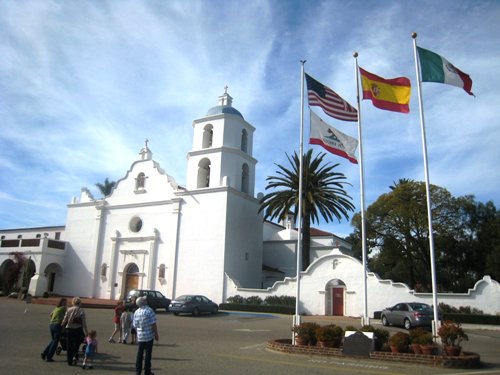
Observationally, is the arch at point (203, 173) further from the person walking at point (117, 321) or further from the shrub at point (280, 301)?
the person walking at point (117, 321)

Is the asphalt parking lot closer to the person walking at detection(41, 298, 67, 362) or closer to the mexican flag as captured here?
the person walking at detection(41, 298, 67, 362)

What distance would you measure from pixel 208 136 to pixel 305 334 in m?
27.3

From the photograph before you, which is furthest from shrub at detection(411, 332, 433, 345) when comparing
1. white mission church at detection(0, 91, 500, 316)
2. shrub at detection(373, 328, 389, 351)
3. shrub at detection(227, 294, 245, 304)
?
shrub at detection(227, 294, 245, 304)

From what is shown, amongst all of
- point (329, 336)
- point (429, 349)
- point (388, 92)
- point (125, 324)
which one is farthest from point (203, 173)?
point (429, 349)

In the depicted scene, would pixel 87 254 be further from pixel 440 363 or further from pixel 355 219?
pixel 440 363

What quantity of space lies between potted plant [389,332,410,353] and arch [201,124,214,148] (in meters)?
28.1

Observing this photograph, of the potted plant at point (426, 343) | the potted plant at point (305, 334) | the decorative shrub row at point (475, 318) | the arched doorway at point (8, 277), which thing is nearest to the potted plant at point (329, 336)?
the potted plant at point (305, 334)

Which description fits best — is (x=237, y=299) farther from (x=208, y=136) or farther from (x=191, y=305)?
(x=208, y=136)

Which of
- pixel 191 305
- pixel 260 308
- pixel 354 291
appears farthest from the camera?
pixel 260 308

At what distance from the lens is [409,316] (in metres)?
22.7

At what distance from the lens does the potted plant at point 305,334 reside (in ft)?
47.1

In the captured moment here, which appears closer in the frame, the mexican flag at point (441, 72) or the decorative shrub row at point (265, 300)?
the mexican flag at point (441, 72)

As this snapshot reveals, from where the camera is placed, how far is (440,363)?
12047mm

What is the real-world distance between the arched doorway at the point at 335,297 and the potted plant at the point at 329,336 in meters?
17.6
